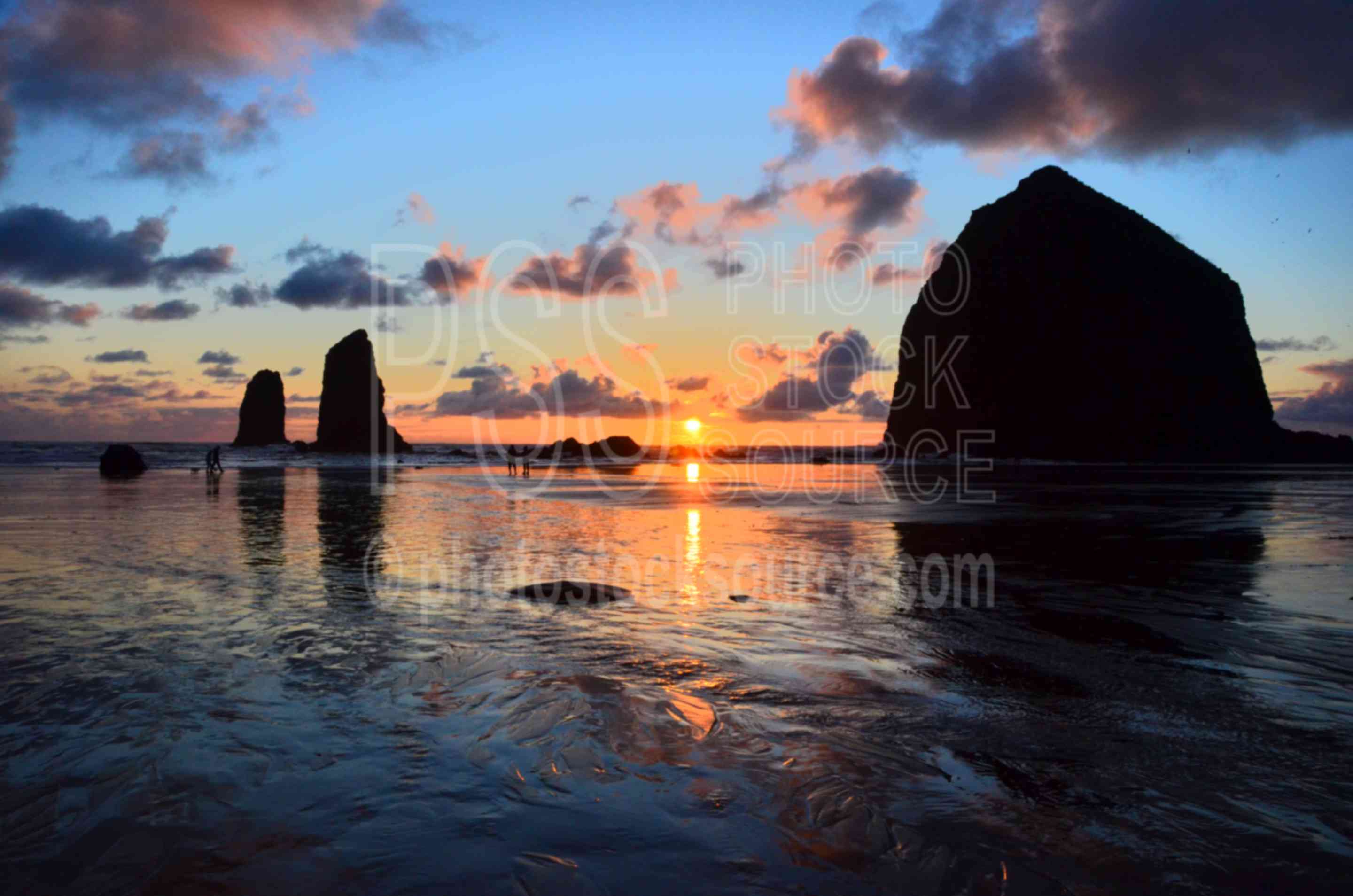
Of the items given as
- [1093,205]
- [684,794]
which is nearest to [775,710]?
[684,794]

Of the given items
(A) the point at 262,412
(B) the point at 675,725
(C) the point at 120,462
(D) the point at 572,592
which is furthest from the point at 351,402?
(B) the point at 675,725

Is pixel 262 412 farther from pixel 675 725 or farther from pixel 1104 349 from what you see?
pixel 675 725

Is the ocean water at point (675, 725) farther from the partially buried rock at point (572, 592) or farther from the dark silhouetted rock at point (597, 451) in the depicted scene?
the dark silhouetted rock at point (597, 451)

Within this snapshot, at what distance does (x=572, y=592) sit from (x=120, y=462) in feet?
157

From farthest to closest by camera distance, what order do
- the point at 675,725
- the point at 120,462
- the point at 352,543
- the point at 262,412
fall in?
1. the point at 262,412
2. the point at 120,462
3. the point at 352,543
4. the point at 675,725

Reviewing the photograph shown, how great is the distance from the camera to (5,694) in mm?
5434

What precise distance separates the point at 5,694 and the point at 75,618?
2.83 m

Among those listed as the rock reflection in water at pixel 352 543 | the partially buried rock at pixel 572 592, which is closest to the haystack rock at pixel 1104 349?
the rock reflection in water at pixel 352 543

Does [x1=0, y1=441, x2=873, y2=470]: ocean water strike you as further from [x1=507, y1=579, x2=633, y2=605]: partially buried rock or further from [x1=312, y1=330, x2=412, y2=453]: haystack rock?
[x1=507, y1=579, x2=633, y2=605]: partially buried rock

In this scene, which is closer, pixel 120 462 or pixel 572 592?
pixel 572 592

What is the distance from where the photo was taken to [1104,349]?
3546 inches

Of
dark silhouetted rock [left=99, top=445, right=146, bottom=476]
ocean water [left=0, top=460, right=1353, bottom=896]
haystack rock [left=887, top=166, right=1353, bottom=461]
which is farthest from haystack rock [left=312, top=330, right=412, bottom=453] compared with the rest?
ocean water [left=0, top=460, right=1353, bottom=896]

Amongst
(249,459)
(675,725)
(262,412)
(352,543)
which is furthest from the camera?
(262,412)

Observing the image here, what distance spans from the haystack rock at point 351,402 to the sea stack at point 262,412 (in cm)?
1475
